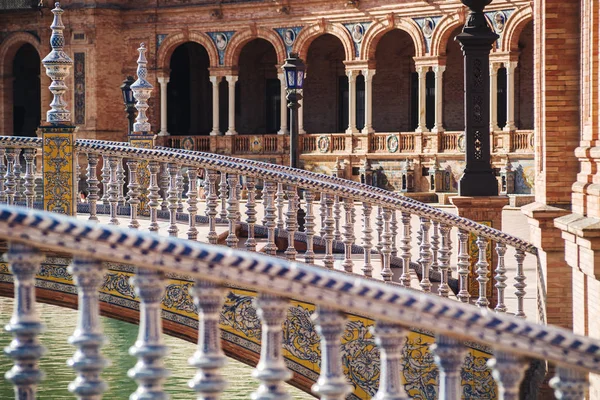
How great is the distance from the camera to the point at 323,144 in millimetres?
30875

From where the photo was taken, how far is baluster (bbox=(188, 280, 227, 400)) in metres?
3.22

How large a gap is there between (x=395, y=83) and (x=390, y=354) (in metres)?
30.1

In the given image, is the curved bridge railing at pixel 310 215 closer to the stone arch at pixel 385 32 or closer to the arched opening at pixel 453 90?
the stone arch at pixel 385 32

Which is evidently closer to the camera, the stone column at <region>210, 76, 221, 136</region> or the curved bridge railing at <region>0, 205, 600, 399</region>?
the curved bridge railing at <region>0, 205, 600, 399</region>

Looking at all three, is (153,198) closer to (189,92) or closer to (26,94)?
(189,92)

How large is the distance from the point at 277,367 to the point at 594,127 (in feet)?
13.5

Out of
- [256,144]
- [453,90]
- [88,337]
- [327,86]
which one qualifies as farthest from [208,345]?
[327,86]

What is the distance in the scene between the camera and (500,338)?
3172mm

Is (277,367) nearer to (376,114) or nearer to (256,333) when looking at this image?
(256,333)

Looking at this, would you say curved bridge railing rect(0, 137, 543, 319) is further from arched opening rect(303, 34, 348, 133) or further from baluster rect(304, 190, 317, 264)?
arched opening rect(303, 34, 348, 133)

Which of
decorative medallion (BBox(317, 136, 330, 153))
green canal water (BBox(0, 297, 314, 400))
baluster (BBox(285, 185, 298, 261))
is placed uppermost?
decorative medallion (BBox(317, 136, 330, 153))

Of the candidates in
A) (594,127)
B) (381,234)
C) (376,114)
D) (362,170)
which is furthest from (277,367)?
(376,114)

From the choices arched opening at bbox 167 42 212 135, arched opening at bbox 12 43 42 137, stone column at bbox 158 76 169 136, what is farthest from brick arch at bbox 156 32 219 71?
arched opening at bbox 12 43 42 137

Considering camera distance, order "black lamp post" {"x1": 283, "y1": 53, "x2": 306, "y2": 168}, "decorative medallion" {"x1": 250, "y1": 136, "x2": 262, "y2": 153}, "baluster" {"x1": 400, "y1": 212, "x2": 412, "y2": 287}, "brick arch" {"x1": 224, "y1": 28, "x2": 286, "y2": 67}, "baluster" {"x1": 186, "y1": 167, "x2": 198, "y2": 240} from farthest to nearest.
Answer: "decorative medallion" {"x1": 250, "y1": 136, "x2": 262, "y2": 153} → "brick arch" {"x1": 224, "y1": 28, "x2": 286, "y2": 67} → "black lamp post" {"x1": 283, "y1": 53, "x2": 306, "y2": 168} → "baluster" {"x1": 400, "y1": 212, "x2": 412, "y2": 287} → "baluster" {"x1": 186, "y1": 167, "x2": 198, "y2": 240}
